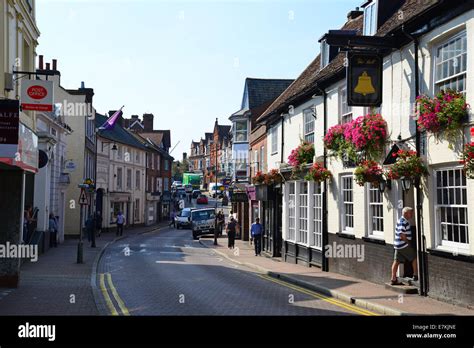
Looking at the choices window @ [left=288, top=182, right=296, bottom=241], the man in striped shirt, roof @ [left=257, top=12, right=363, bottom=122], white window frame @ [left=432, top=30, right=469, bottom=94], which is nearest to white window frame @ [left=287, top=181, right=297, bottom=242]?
window @ [left=288, top=182, right=296, bottom=241]

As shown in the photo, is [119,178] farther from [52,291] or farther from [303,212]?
[52,291]

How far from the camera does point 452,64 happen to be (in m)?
11.8

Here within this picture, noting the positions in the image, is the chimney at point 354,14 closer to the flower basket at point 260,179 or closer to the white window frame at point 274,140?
the white window frame at point 274,140

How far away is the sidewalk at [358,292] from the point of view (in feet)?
35.9

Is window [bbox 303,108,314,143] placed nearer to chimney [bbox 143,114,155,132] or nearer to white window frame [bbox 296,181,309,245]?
white window frame [bbox 296,181,309,245]

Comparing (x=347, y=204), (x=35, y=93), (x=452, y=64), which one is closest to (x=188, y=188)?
(x=347, y=204)

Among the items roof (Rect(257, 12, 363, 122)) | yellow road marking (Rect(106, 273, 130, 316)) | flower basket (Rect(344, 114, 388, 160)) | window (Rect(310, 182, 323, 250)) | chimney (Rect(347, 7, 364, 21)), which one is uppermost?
chimney (Rect(347, 7, 364, 21))

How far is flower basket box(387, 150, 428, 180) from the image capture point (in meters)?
12.3

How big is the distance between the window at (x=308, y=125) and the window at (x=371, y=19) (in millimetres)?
4115

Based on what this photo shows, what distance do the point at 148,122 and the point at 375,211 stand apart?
64576mm

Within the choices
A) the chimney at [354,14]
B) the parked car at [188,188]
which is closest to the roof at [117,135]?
the chimney at [354,14]

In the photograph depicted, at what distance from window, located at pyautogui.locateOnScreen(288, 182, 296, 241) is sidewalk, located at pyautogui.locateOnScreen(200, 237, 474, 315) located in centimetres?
187
